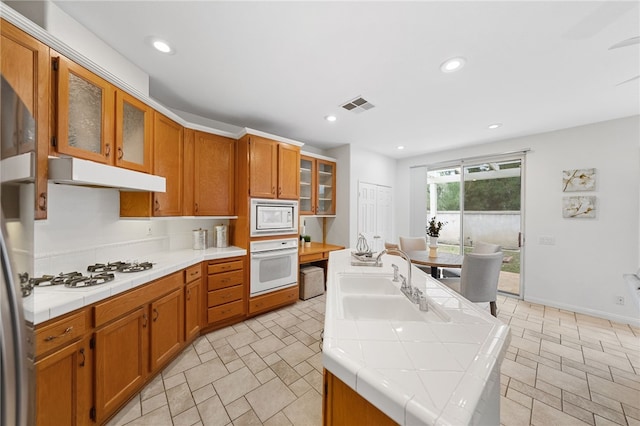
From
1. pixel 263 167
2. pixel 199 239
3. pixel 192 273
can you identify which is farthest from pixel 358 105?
pixel 192 273

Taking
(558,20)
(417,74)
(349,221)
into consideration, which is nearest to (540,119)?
(558,20)

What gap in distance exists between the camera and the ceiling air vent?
101 inches


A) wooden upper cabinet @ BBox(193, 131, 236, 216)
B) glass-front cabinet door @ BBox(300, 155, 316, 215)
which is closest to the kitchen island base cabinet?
wooden upper cabinet @ BBox(193, 131, 236, 216)

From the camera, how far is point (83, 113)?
5.08ft

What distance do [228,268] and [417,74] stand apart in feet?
9.25

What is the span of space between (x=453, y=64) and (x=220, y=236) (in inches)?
121

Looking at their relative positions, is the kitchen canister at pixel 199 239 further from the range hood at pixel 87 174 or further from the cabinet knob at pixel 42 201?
the cabinet knob at pixel 42 201

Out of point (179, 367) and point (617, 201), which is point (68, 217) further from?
point (617, 201)

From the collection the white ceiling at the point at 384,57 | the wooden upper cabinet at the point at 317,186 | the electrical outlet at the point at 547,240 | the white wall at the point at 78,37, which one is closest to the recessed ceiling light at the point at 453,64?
the white ceiling at the point at 384,57

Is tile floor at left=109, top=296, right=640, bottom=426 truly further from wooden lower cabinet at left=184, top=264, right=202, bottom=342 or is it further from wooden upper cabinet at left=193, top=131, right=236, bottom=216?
wooden upper cabinet at left=193, top=131, right=236, bottom=216

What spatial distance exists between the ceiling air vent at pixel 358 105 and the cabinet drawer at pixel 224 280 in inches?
94.9

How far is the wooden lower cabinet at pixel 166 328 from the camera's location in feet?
5.96

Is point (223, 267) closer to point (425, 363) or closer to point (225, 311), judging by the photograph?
point (225, 311)

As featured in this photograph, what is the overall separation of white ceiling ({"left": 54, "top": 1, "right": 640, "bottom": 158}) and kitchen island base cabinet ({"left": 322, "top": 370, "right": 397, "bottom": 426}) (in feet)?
6.44
